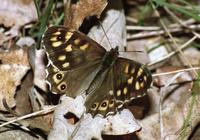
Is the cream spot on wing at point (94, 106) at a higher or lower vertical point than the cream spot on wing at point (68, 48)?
lower

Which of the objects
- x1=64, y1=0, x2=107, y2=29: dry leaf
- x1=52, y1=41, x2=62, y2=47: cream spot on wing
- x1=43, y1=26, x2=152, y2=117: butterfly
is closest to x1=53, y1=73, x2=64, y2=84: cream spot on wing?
x1=43, y1=26, x2=152, y2=117: butterfly

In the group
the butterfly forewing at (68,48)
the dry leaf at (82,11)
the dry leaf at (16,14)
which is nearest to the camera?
the butterfly forewing at (68,48)

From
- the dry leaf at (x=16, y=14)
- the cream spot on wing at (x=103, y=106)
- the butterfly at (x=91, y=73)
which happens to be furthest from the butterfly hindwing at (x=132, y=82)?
the dry leaf at (x=16, y=14)

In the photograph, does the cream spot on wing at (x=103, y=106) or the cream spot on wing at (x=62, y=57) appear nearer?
the cream spot on wing at (x=103, y=106)

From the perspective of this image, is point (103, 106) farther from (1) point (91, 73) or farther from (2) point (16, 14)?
(2) point (16, 14)

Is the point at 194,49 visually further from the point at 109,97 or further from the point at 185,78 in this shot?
the point at 109,97

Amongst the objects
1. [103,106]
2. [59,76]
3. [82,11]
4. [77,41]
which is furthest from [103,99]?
Result: [82,11]

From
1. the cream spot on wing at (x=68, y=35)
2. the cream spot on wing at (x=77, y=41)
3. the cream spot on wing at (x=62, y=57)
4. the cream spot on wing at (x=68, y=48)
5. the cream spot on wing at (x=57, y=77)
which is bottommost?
the cream spot on wing at (x=57, y=77)

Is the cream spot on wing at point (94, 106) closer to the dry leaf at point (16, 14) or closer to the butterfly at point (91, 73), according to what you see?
the butterfly at point (91, 73)

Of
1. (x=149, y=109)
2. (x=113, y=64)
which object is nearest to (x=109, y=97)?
(x=113, y=64)
